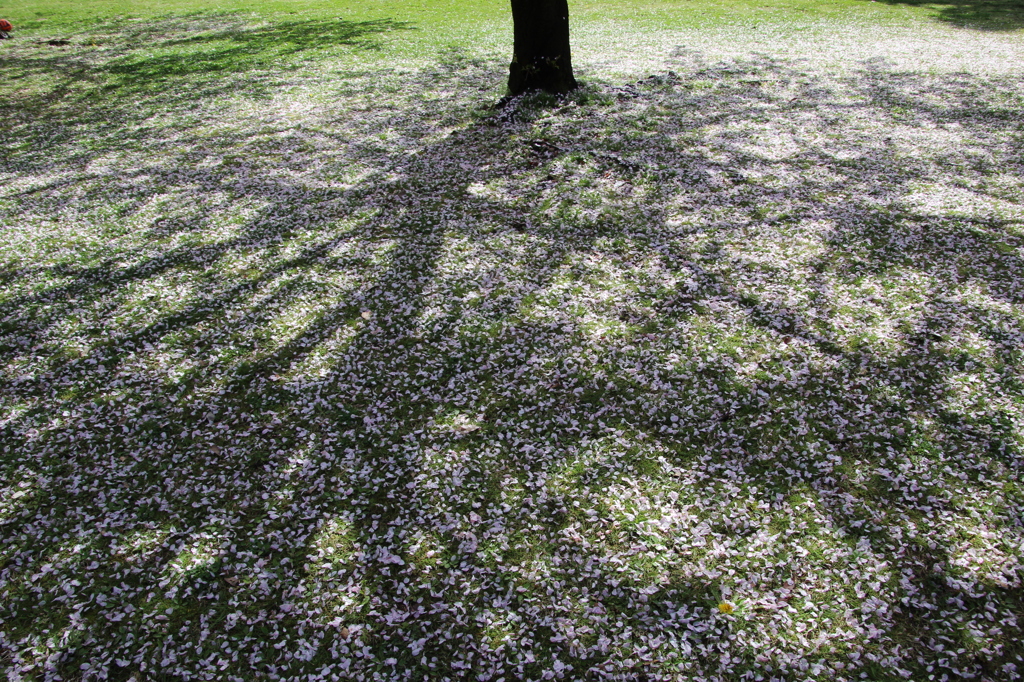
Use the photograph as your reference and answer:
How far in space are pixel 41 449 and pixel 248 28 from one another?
24645mm

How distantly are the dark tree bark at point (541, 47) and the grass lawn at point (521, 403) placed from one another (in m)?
1.40

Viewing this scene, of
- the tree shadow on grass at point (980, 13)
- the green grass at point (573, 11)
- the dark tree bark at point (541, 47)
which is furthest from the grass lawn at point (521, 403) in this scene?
the green grass at point (573, 11)

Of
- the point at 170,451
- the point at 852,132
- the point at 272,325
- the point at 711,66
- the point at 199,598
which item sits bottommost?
the point at 199,598

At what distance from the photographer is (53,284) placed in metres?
7.42

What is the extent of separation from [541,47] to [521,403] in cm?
1004

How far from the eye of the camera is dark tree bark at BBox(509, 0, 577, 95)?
12102 mm

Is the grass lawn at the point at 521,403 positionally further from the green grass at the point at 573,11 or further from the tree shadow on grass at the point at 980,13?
the green grass at the point at 573,11

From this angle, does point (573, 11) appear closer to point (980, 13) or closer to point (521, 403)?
point (980, 13)

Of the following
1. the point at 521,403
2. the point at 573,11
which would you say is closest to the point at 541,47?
the point at 521,403

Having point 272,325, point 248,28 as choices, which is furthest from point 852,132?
point 248,28

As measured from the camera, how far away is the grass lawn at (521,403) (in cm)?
363

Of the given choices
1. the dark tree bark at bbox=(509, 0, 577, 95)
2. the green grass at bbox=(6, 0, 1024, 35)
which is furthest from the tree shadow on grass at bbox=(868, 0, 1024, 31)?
the dark tree bark at bbox=(509, 0, 577, 95)

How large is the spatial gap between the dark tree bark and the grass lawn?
1397mm

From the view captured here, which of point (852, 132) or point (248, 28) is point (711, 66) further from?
point (248, 28)
